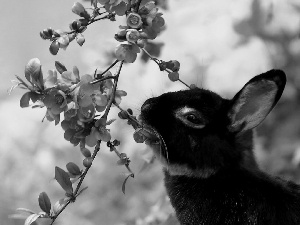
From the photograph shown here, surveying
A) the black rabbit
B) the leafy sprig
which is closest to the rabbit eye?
the black rabbit

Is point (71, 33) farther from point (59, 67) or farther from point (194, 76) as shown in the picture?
point (194, 76)

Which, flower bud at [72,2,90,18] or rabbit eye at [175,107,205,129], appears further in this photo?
rabbit eye at [175,107,205,129]

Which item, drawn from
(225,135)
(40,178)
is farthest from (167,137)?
(40,178)

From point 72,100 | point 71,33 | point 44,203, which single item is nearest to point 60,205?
point 44,203

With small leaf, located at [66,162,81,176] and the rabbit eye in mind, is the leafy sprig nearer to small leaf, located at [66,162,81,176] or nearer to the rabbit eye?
small leaf, located at [66,162,81,176]

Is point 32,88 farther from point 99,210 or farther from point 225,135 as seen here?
point 99,210

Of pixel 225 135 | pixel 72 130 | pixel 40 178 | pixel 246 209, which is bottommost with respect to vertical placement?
pixel 40 178

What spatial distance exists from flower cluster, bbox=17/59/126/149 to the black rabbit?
184mm

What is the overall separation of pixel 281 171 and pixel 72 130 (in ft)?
4.38

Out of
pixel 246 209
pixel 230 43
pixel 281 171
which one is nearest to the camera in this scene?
pixel 246 209

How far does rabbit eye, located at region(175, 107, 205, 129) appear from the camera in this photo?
126 cm

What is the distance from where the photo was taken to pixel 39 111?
3100mm

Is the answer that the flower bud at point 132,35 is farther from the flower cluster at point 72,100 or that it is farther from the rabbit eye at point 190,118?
the rabbit eye at point 190,118

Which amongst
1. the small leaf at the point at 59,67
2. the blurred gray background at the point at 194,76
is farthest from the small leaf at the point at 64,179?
the blurred gray background at the point at 194,76
